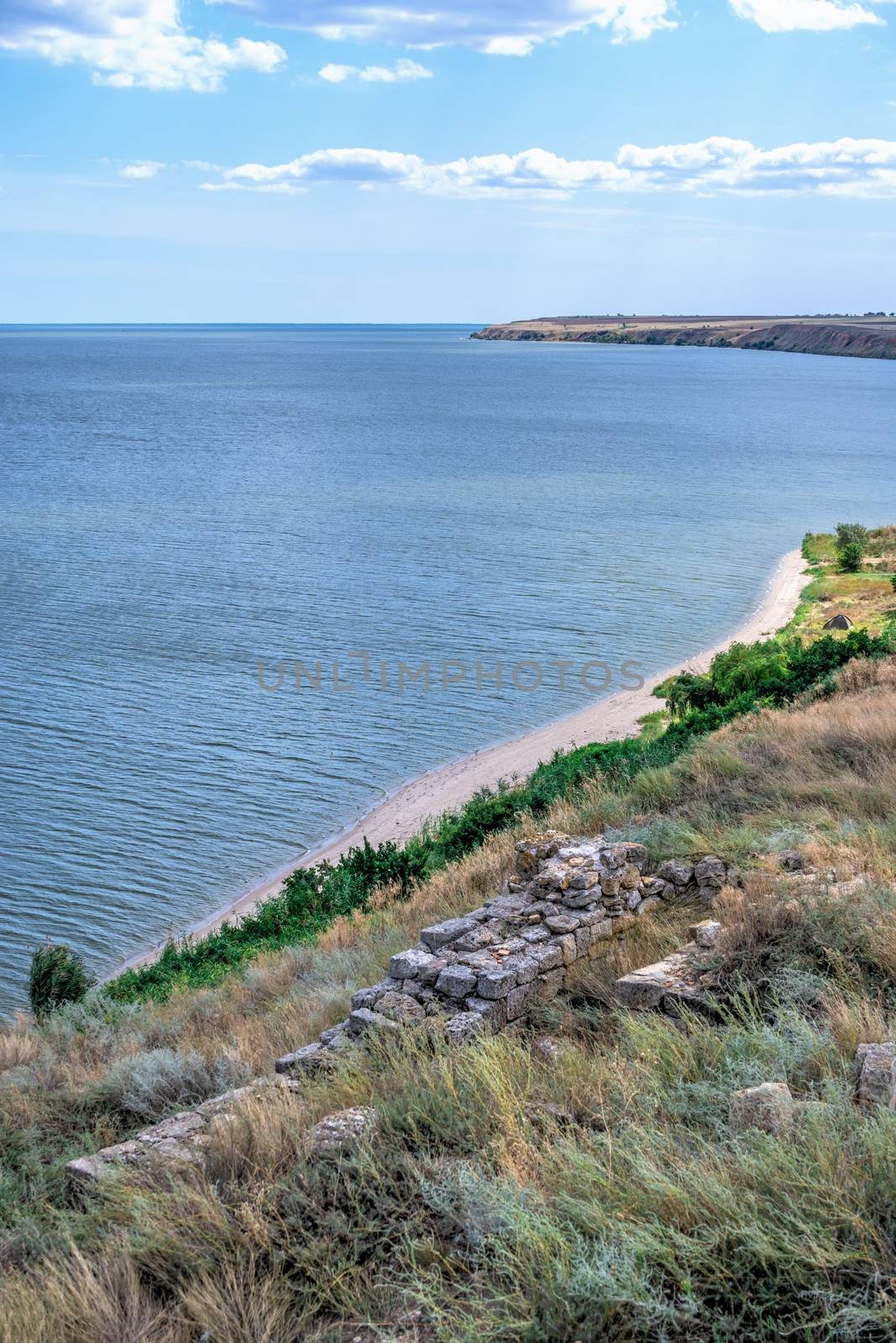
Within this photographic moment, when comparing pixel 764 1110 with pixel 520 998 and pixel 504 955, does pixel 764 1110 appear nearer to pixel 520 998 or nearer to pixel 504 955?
pixel 520 998

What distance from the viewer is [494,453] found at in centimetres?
7694

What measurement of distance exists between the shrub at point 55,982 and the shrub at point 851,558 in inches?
1381

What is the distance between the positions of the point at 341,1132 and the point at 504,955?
303 cm

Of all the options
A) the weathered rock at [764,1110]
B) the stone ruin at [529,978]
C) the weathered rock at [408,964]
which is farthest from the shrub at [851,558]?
the weathered rock at [764,1110]

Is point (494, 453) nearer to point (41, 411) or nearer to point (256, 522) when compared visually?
point (256, 522)

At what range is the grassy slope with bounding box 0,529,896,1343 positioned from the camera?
13.1 feet

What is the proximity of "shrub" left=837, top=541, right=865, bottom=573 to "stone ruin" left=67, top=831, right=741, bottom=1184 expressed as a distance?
34.4m

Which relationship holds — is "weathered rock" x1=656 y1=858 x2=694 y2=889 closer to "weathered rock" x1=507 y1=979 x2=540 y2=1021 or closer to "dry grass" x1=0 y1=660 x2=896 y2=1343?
"dry grass" x1=0 y1=660 x2=896 y2=1343

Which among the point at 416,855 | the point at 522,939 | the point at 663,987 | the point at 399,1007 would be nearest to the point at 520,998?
the point at 522,939

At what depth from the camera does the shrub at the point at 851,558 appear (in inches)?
1631

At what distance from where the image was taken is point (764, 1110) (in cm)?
490

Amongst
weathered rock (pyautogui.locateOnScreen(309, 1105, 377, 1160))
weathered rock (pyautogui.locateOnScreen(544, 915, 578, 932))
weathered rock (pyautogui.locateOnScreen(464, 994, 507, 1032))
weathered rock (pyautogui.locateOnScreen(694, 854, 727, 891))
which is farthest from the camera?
weathered rock (pyautogui.locateOnScreen(694, 854, 727, 891))

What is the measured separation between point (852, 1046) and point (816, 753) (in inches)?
288

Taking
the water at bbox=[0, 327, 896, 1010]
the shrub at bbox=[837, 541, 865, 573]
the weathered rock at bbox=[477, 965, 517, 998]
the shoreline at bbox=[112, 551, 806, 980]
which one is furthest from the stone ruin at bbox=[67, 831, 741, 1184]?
the shrub at bbox=[837, 541, 865, 573]
